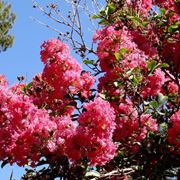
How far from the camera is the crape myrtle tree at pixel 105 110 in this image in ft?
8.64

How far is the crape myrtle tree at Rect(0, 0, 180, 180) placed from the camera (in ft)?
8.64

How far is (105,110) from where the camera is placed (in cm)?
260

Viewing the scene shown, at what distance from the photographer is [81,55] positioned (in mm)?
4477

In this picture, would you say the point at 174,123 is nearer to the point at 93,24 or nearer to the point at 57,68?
the point at 57,68

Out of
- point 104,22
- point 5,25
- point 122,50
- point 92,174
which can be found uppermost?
point 5,25

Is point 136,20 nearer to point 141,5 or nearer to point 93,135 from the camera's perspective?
point 141,5

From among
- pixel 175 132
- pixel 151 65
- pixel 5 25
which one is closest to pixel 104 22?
pixel 151 65

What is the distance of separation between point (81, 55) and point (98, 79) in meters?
1.06

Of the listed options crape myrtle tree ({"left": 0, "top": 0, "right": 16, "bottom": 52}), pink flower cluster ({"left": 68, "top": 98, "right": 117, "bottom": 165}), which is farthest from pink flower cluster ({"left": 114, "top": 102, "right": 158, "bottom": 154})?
crape myrtle tree ({"left": 0, "top": 0, "right": 16, "bottom": 52})

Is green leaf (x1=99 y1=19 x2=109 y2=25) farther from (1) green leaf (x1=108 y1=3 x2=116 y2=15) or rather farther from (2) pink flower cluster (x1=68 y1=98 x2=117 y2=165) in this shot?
(2) pink flower cluster (x1=68 y1=98 x2=117 y2=165)

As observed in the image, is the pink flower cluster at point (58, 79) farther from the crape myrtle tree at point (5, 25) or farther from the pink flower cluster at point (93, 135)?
the crape myrtle tree at point (5, 25)

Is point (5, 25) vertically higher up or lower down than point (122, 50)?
higher up

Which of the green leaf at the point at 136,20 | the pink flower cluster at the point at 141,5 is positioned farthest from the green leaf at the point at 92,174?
the pink flower cluster at the point at 141,5

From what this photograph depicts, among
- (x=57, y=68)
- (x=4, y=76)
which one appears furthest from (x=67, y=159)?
(x=4, y=76)
